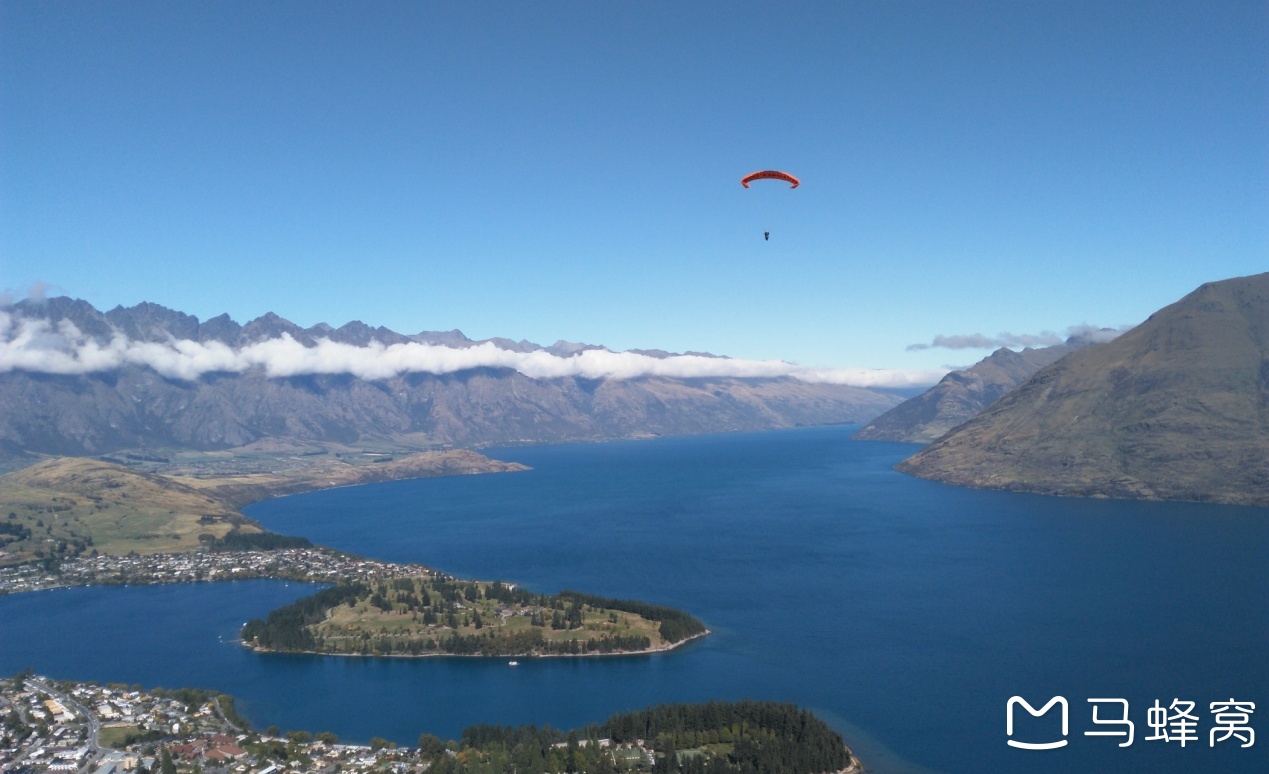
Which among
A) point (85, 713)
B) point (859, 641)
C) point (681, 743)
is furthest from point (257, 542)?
point (681, 743)

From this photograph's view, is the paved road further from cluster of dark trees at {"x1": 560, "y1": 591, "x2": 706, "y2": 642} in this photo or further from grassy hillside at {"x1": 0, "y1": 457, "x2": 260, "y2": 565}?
grassy hillside at {"x1": 0, "y1": 457, "x2": 260, "y2": 565}

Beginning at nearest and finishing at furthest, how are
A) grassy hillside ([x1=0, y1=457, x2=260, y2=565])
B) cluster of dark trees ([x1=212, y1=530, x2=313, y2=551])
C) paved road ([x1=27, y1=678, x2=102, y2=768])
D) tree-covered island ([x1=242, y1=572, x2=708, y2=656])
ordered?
paved road ([x1=27, y1=678, x2=102, y2=768]) → tree-covered island ([x1=242, y1=572, x2=708, y2=656]) → cluster of dark trees ([x1=212, y1=530, x2=313, y2=551]) → grassy hillside ([x1=0, y1=457, x2=260, y2=565])

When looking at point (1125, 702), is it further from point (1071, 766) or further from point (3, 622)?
point (3, 622)

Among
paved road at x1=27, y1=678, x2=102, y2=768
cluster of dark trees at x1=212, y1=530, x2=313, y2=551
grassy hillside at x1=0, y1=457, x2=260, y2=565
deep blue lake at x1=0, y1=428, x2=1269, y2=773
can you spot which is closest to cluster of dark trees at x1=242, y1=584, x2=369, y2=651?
deep blue lake at x1=0, y1=428, x2=1269, y2=773

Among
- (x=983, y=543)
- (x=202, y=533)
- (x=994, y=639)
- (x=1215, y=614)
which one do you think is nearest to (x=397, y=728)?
(x=994, y=639)

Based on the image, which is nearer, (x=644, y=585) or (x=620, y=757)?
(x=620, y=757)
